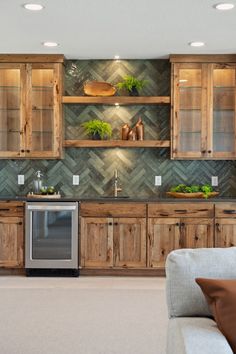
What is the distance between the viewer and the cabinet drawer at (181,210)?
6031 millimetres

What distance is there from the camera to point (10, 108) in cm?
644

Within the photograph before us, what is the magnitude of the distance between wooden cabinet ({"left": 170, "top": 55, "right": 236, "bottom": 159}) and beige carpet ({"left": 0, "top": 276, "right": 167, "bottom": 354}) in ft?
A: 5.52

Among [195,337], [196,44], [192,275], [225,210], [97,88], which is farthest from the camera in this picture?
[97,88]

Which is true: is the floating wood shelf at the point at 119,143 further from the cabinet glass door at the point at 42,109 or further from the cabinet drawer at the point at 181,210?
the cabinet drawer at the point at 181,210

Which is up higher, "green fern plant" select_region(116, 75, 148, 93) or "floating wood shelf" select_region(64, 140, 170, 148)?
"green fern plant" select_region(116, 75, 148, 93)

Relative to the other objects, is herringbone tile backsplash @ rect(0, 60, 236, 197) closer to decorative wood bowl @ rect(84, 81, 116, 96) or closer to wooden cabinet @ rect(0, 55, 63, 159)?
decorative wood bowl @ rect(84, 81, 116, 96)

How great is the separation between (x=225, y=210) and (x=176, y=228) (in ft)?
1.95

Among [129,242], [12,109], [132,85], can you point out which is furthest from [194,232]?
[12,109]

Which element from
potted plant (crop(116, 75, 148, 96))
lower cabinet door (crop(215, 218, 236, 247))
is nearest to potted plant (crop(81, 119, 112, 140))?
potted plant (crop(116, 75, 148, 96))

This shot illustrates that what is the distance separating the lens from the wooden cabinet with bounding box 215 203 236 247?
6.00m

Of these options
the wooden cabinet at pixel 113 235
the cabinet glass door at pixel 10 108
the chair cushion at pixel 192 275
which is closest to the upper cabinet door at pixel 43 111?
the cabinet glass door at pixel 10 108

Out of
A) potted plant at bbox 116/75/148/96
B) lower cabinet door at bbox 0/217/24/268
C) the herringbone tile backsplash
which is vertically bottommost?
lower cabinet door at bbox 0/217/24/268

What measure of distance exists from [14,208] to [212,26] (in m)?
2.98

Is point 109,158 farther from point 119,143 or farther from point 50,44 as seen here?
point 50,44
